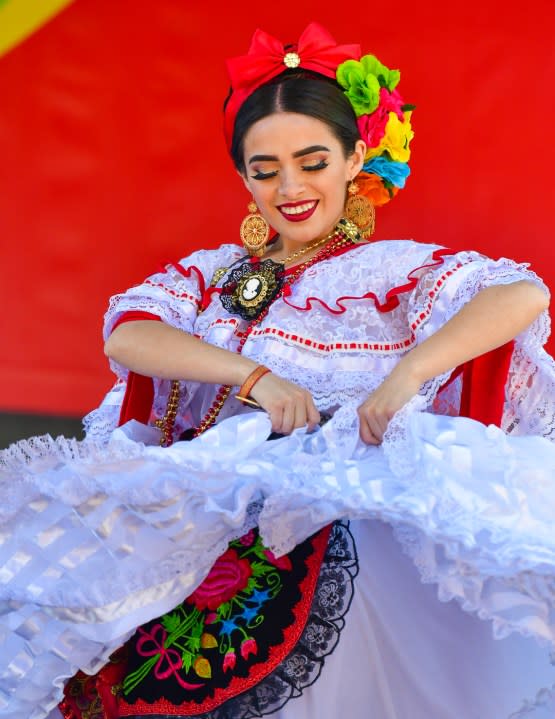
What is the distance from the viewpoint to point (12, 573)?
146 cm

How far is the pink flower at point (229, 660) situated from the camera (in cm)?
151

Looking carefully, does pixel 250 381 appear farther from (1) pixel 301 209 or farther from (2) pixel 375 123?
(2) pixel 375 123

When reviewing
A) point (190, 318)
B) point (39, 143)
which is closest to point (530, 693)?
point (190, 318)

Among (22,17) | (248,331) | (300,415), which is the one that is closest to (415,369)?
(300,415)

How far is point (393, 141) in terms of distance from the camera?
79.8 inches

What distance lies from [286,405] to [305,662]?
1.20ft

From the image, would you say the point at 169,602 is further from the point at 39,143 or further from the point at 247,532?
the point at 39,143

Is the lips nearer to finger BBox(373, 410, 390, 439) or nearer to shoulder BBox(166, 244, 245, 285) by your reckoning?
shoulder BBox(166, 244, 245, 285)

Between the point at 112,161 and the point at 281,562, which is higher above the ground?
the point at 112,161

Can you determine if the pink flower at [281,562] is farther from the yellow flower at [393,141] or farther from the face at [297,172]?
the yellow flower at [393,141]

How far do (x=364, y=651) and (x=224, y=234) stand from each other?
1410 millimetres

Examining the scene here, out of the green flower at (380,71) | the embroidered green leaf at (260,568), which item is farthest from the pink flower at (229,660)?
the green flower at (380,71)

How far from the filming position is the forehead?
189cm

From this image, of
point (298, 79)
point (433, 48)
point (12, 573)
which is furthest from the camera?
point (433, 48)
